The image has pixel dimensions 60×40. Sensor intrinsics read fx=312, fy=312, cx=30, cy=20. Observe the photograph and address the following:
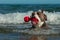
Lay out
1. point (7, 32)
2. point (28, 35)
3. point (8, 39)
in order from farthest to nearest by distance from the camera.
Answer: point (7, 32) < point (28, 35) < point (8, 39)

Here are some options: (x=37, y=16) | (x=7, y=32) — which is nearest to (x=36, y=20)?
(x=37, y=16)

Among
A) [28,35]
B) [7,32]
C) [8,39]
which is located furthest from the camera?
[7,32]

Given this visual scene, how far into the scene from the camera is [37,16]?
9711 mm

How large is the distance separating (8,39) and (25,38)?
0.49m

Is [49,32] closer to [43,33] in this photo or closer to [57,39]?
[43,33]

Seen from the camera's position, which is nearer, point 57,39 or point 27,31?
point 57,39

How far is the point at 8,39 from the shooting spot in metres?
8.60

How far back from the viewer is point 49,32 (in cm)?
988

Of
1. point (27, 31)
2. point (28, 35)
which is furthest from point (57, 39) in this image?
point (27, 31)

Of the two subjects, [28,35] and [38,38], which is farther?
[28,35]

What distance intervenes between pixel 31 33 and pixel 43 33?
379mm

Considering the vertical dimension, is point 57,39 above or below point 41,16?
below

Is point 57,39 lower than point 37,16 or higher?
lower

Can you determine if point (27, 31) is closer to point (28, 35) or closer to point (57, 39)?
point (28, 35)
